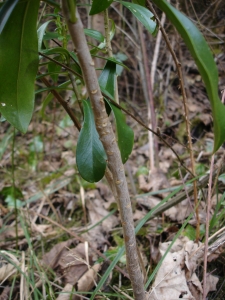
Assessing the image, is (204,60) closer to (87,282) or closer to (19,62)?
(19,62)

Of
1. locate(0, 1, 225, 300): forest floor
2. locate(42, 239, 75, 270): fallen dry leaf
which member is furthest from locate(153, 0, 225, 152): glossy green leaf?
locate(42, 239, 75, 270): fallen dry leaf

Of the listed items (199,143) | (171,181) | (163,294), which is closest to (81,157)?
(163,294)

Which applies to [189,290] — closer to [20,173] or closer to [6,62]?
[6,62]

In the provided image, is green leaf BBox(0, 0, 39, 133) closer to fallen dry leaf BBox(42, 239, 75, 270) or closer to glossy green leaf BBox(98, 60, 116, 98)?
glossy green leaf BBox(98, 60, 116, 98)

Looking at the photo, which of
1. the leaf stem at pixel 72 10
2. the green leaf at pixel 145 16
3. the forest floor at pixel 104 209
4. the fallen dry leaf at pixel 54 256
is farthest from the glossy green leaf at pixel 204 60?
the fallen dry leaf at pixel 54 256

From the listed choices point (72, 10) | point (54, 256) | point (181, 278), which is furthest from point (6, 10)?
point (54, 256)

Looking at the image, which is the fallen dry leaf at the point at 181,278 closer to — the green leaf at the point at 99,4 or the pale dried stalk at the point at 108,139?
the pale dried stalk at the point at 108,139
